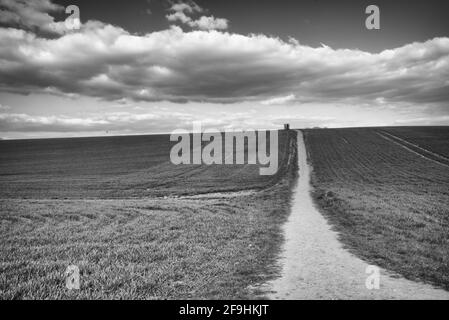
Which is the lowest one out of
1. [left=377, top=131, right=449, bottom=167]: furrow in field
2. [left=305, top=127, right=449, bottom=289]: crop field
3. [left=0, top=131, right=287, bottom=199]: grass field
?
[left=0, top=131, right=287, bottom=199]: grass field

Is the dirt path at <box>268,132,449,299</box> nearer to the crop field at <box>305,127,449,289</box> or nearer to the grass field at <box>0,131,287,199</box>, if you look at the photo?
the crop field at <box>305,127,449,289</box>

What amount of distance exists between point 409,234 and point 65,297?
13.5 m

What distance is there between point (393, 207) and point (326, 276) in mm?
13515

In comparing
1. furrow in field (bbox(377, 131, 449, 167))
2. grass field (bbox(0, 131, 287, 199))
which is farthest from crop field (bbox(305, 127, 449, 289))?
grass field (bbox(0, 131, 287, 199))

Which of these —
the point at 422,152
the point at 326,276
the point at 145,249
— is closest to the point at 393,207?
the point at 326,276

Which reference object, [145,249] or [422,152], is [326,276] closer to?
[145,249]

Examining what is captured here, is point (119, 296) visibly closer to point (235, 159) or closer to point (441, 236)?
point (441, 236)

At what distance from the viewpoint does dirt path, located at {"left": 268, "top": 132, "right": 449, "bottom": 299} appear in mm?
7734

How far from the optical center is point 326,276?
29.8 ft

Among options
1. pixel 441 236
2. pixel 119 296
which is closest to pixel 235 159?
pixel 441 236

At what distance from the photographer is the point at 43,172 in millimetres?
53969

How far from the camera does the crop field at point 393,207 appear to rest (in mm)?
10312

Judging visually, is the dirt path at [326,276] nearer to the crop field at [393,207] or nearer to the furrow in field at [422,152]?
the crop field at [393,207]

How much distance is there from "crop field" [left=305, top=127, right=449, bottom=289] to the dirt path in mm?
647
